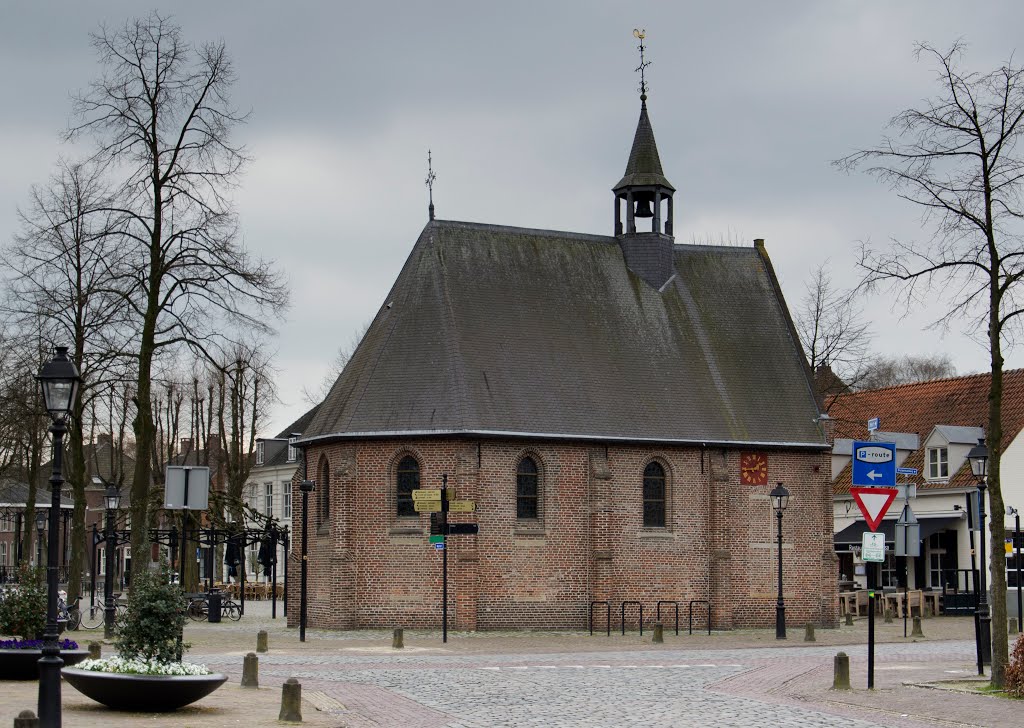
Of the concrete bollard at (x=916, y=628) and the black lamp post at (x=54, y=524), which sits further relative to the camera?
the concrete bollard at (x=916, y=628)

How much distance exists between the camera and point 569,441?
3481cm

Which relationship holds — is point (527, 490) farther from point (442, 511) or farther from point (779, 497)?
point (779, 497)

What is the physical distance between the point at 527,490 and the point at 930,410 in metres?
20.7

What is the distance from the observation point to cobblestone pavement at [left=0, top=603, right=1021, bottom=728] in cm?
1588

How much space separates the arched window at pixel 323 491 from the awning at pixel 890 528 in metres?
16.8

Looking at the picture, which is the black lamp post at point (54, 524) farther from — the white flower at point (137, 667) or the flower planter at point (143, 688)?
the white flower at point (137, 667)

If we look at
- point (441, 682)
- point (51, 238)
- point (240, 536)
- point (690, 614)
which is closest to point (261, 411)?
point (240, 536)

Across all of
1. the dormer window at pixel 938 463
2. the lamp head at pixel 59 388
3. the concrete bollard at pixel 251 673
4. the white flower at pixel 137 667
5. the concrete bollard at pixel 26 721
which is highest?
the dormer window at pixel 938 463

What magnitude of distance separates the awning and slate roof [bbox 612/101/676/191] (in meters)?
13.1

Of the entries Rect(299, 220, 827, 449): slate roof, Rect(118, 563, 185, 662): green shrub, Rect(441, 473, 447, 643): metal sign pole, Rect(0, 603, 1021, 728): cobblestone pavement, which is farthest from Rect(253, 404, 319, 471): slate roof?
Rect(118, 563, 185, 662): green shrub

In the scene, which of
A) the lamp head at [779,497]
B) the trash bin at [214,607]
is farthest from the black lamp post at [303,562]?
the lamp head at [779,497]

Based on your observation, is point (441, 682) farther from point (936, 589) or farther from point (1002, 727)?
point (936, 589)

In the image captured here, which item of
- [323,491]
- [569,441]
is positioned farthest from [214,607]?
[569,441]

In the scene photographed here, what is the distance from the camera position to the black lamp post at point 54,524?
13.2 meters
